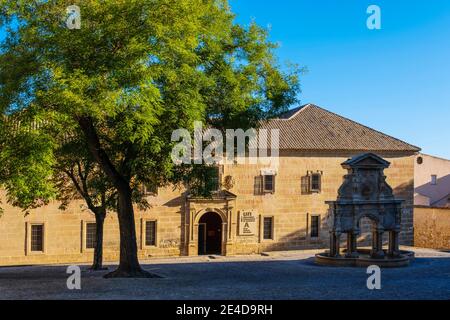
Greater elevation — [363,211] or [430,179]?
[430,179]

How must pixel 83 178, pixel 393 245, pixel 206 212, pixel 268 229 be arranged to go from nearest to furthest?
pixel 83 178
pixel 393 245
pixel 206 212
pixel 268 229

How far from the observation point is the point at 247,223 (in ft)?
125

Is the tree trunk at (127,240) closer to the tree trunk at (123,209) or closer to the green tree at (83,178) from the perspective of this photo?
the tree trunk at (123,209)

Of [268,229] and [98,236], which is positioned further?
[268,229]

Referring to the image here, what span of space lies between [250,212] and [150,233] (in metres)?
6.45

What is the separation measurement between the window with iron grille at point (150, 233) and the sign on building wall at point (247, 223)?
18.1 feet

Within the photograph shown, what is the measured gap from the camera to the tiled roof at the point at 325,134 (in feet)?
128

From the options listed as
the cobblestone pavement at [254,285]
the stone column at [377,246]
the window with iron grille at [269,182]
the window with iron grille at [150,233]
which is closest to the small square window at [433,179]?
the window with iron grille at [269,182]

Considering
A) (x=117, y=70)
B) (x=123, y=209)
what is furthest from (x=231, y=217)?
(x=117, y=70)

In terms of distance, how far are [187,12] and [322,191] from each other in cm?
2358

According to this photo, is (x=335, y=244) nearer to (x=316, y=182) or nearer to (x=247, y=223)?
(x=247, y=223)

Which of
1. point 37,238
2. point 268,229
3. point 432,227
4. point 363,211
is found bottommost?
point 37,238

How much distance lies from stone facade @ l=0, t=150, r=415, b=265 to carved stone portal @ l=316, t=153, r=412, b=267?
1057 centimetres

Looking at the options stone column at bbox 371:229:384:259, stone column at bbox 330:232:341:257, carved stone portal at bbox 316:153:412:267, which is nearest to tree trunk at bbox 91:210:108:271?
carved stone portal at bbox 316:153:412:267
